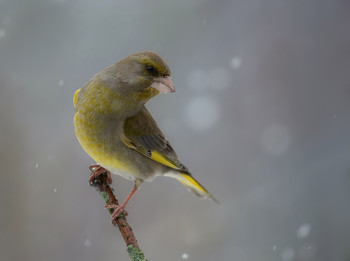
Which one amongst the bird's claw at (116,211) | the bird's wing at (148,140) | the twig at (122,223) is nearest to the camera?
the twig at (122,223)

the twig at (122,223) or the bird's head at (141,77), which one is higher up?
the bird's head at (141,77)

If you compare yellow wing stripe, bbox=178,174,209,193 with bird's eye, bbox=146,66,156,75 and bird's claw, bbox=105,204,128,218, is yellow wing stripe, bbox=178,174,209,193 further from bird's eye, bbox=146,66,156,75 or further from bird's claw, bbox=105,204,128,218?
bird's eye, bbox=146,66,156,75

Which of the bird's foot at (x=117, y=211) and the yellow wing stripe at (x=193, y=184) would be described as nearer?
the bird's foot at (x=117, y=211)

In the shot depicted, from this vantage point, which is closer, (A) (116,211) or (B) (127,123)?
(A) (116,211)

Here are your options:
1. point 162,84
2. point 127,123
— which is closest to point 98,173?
point 127,123

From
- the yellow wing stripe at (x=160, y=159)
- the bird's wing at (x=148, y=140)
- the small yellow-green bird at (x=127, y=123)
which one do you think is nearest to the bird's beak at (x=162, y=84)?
the small yellow-green bird at (x=127, y=123)

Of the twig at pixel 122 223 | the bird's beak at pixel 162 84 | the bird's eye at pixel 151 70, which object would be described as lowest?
the twig at pixel 122 223

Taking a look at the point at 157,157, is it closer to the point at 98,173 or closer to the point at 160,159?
the point at 160,159

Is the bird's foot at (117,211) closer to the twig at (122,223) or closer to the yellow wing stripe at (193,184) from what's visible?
the twig at (122,223)

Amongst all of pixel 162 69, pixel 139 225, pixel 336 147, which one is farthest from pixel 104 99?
pixel 336 147
